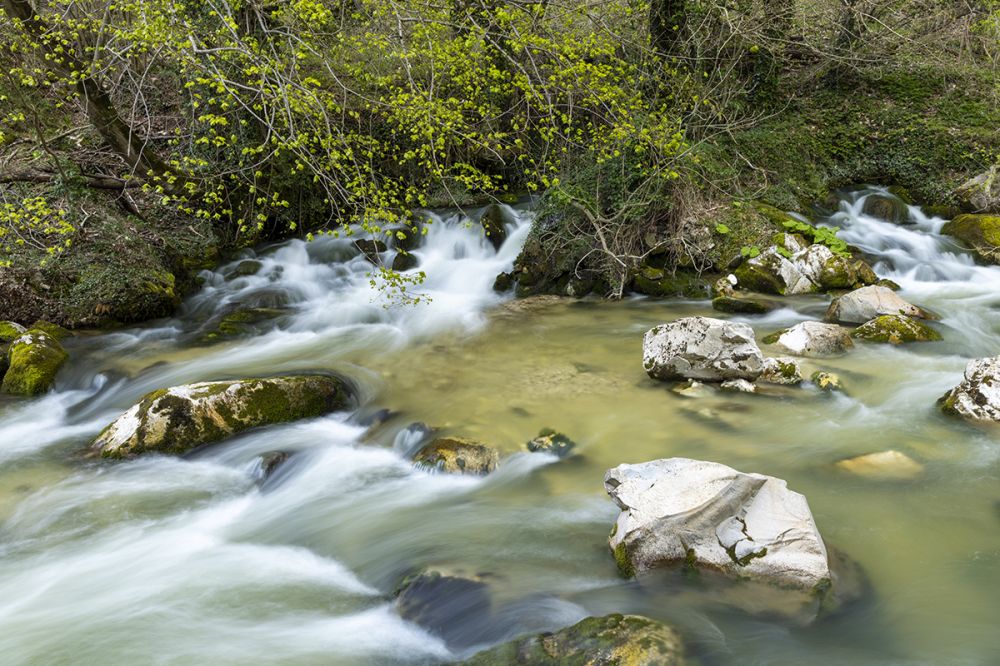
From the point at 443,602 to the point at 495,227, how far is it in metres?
8.67

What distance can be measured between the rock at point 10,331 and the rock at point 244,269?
10.2 ft

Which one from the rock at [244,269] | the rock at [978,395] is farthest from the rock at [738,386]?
the rock at [244,269]

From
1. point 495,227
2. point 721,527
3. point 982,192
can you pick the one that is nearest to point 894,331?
point 721,527

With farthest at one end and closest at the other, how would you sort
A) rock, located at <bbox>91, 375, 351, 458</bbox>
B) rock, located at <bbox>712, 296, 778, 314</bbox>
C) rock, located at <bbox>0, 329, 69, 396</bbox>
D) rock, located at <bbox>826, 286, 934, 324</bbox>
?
rock, located at <bbox>712, 296, 778, 314</bbox> → rock, located at <bbox>826, 286, 934, 324</bbox> → rock, located at <bbox>0, 329, 69, 396</bbox> → rock, located at <bbox>91, 375, 351, 458</bbox>

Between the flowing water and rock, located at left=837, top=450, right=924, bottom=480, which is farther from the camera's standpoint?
rock, located at left=837, top=450, right=924, bottom=480

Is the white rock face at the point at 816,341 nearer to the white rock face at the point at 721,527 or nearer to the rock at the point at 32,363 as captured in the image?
the white rock face at the point at 721,527

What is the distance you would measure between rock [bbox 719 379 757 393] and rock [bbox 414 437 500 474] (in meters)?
2.23

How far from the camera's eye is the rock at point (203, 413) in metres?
5.71

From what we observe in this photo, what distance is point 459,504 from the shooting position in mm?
4684

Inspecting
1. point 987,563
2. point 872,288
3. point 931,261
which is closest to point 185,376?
point 987,563

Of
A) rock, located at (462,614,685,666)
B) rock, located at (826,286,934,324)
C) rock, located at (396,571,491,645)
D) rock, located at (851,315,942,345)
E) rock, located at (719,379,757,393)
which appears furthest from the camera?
rock, located at (826,286,934,324)

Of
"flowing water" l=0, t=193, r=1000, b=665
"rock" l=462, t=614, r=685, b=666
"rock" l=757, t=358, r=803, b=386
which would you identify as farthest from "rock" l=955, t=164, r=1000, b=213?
"rock" l=462, t=614, r=685, b=666

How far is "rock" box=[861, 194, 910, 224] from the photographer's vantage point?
36.3 feet

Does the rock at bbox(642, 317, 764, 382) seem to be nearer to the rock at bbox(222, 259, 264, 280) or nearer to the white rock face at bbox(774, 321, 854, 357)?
the white rock face at bbox(774, 321, 854, 357)
